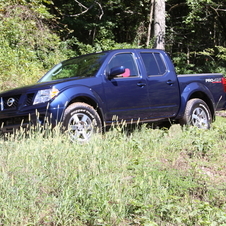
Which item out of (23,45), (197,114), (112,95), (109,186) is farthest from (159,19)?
(109,186)

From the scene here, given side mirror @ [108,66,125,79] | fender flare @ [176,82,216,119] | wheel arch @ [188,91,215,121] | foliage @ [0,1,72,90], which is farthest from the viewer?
foliage @ [0,1,72,90]

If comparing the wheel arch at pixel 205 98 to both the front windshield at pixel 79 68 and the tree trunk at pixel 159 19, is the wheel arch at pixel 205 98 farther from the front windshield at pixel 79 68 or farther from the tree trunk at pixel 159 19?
the tree trunk at pixel 159 19

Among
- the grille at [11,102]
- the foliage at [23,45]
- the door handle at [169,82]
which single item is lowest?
the grille at [11,102]

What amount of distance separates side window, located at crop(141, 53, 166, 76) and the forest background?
452cm

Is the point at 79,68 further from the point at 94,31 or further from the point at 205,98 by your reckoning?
the point at 94,31

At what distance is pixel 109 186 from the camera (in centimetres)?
385

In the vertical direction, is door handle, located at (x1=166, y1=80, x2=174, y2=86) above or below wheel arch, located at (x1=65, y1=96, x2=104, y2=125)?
above

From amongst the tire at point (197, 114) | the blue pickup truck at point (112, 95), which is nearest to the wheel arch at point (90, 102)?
the blue pickup truck at point (112, 95)

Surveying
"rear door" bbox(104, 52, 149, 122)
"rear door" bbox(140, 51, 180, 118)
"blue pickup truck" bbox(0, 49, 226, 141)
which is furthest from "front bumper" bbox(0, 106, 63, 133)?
"rear door" bbox(140, 51, 180, 118)

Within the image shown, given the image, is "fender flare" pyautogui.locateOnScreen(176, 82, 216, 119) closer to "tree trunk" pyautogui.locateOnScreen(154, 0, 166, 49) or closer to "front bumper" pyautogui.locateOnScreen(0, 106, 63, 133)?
"front bumper" pyautogui.locateOnScreen(0, 106, 63, 133)

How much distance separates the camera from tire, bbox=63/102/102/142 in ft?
21.4

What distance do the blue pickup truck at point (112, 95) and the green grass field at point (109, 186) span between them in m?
0.80

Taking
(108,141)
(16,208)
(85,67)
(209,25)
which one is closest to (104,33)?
(209,25)

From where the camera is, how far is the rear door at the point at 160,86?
26.5 ft
